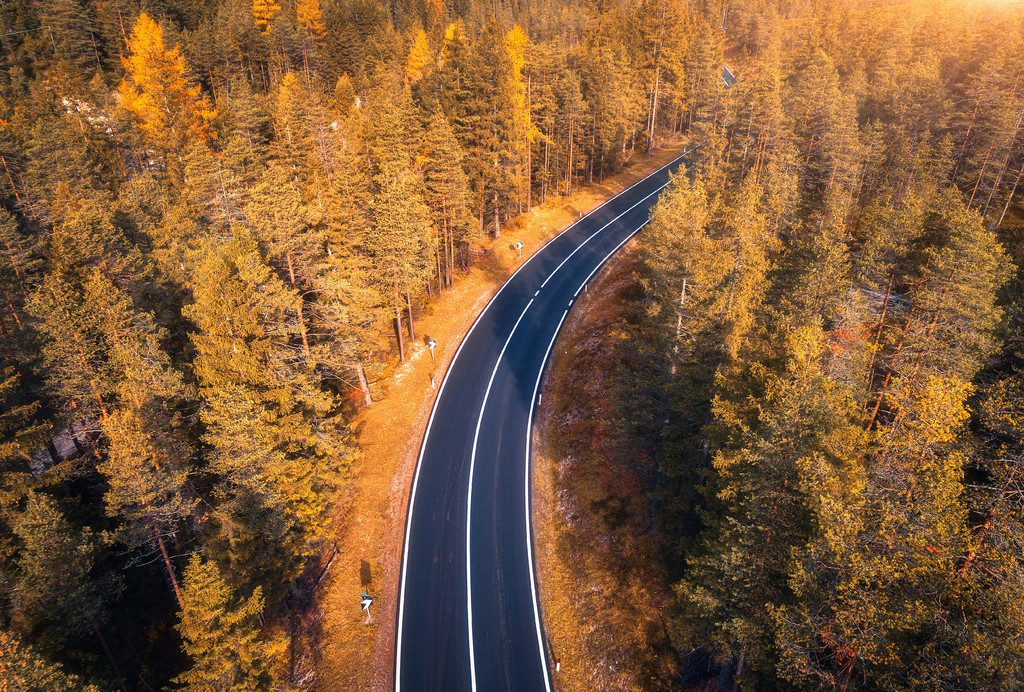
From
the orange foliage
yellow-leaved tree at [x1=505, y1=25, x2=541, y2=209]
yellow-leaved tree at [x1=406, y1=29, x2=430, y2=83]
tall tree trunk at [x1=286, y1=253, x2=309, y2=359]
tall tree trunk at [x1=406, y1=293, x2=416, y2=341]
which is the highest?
the orange foliage

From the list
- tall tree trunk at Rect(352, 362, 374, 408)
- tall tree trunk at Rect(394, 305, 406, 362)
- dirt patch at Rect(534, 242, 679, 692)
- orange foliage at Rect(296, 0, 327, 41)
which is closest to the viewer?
dirt patch at Rect(534, 242, 679, 692)

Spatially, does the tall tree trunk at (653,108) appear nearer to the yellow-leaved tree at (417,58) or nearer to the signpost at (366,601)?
the yellow-leaved tree at (417,58)

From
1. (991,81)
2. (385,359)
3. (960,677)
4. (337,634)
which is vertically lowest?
(337,634)

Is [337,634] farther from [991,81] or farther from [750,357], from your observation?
[991,81]

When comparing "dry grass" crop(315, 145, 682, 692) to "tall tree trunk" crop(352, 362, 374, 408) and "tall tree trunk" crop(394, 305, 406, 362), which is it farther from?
"tall tree trunk" crop(394, 305, 406, 362)

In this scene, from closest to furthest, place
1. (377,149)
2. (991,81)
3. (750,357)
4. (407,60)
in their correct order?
1. (750,357)
2. (377,149)
3. (991,81)
4. (407,60)

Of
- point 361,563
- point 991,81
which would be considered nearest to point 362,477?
point 361,563

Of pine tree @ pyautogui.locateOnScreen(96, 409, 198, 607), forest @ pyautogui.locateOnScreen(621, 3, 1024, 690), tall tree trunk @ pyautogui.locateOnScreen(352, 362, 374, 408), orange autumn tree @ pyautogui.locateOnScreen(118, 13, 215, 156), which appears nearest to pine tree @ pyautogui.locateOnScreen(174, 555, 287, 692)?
pine tree @ pyautogui.locateOnScreen(96, 409, 198, 607)

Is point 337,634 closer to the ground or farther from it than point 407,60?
closer to the ground

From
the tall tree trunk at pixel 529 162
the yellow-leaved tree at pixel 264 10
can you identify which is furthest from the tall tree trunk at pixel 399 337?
the yellow-leaved tree at pixel 264 10
